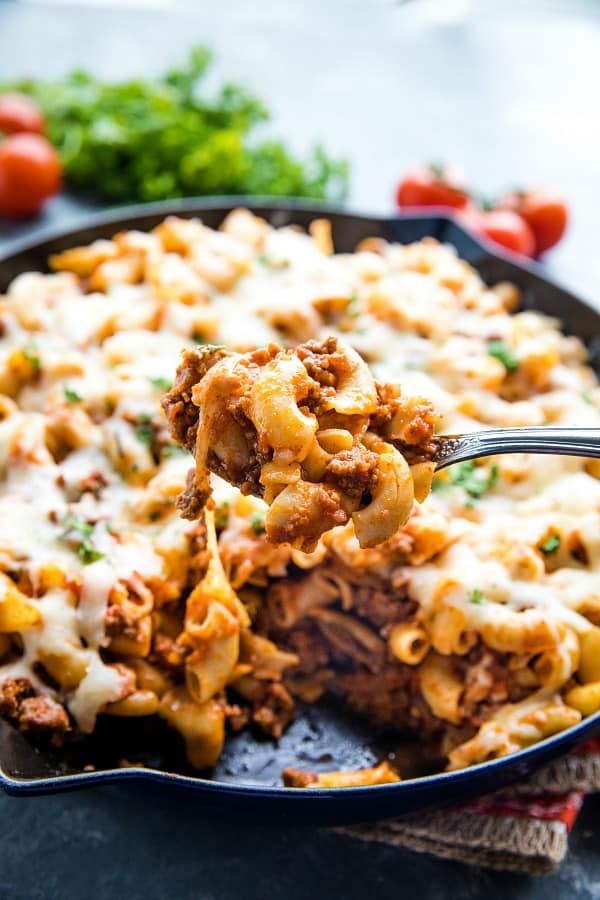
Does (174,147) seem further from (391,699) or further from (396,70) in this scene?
(391,699)

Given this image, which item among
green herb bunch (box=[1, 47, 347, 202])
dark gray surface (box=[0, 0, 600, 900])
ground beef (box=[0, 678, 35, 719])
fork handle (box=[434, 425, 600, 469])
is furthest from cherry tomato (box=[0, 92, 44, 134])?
fork handle (box=[434, 425, 600, 469])

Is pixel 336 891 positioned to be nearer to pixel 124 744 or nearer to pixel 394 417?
pixel 124 744

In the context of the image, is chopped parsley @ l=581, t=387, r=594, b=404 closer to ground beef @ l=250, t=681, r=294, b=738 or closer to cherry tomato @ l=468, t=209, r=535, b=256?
ground beef @ l=250, t=681, r=294, b=738

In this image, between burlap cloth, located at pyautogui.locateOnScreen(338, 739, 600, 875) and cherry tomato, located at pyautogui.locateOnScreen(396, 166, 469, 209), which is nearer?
burlap cloth, located at pyautogui.locateOnScreen(338, 739, 600, 875)

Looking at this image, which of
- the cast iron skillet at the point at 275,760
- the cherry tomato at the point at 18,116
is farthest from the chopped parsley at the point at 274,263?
the cherry tomato at the point at 18,116

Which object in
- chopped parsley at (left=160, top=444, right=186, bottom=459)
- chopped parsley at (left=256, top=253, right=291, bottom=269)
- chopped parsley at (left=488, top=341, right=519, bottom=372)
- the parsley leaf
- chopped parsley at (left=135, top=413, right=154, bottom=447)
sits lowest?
the parsley leaf

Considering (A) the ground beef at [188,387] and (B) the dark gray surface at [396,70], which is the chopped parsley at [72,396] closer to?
(A) the ground beef at [188,387]
